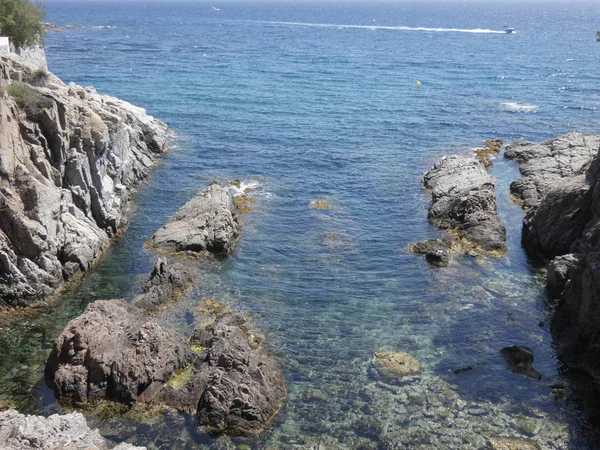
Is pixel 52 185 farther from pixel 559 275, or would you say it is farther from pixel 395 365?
pixel 559 275

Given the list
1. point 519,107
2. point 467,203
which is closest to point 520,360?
point 467,203

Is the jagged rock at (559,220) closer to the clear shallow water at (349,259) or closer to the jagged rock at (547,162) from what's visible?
the clear shallow water at (349,259)

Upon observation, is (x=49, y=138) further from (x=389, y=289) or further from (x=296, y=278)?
(x=389, y=289)

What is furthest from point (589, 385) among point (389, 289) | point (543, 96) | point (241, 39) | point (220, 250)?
point (241, 39)

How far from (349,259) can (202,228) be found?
1158 cm

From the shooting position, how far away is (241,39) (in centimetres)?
17612

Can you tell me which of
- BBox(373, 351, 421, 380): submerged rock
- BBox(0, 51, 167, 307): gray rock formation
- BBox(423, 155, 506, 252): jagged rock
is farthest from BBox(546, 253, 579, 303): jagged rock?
BBox(0, 51, 167, 307): gray rock formation

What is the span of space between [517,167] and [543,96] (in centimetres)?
4105

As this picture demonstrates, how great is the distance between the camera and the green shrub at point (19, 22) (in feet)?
199

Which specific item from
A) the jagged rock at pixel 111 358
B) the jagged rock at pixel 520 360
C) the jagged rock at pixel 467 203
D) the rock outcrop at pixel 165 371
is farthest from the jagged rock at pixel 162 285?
the jagged rock at pixel 467 203

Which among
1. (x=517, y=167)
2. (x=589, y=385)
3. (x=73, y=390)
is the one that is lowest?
(x=73, y=390)

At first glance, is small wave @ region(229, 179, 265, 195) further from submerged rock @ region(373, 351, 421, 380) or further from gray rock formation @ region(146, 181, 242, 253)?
submerged rock @ region(373, 351, 421, 380)

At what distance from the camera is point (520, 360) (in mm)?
34625

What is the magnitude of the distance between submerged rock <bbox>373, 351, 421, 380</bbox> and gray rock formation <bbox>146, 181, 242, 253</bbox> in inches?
651
